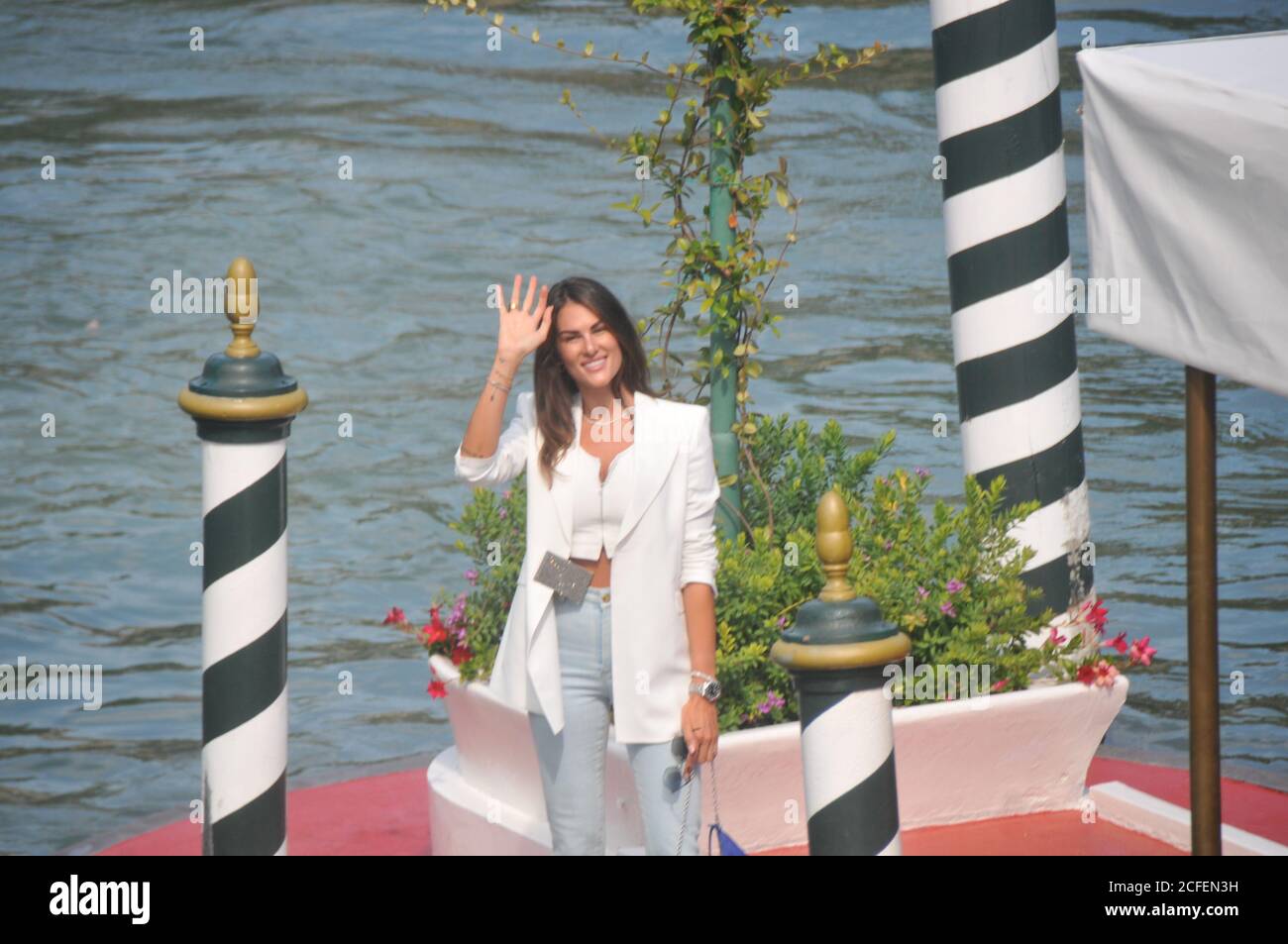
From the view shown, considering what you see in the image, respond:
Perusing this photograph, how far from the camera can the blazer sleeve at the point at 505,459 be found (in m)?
4.04

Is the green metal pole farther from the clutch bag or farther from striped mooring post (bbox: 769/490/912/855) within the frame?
striped mooring post (bbox: 769/490/912/855)

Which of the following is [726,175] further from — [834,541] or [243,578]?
[834,541]

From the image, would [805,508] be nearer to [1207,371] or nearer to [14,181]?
[1207,371]

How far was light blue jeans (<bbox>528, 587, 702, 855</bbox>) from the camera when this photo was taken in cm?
394

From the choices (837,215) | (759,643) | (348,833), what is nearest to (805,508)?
(759,643)

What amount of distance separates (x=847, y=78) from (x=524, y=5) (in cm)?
368

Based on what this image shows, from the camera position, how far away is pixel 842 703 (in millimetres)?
3080

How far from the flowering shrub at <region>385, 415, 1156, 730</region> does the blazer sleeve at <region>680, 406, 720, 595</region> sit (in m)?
0.85

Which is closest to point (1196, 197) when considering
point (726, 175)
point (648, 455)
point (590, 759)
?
point (648, 455)

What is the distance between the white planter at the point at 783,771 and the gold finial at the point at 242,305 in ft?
4.88

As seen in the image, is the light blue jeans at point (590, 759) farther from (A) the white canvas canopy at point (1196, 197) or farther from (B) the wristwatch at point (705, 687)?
(A) the white canvas canopy at point (1196, 197)

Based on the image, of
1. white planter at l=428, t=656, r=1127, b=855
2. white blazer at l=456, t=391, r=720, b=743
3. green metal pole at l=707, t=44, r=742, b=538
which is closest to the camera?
white blazer at l=456, t=391, r=720, b=743

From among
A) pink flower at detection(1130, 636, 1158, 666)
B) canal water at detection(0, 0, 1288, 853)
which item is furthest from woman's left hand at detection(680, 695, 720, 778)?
canal water at detection(0, 0, 1288, 853)

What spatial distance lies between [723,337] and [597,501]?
142 cm
